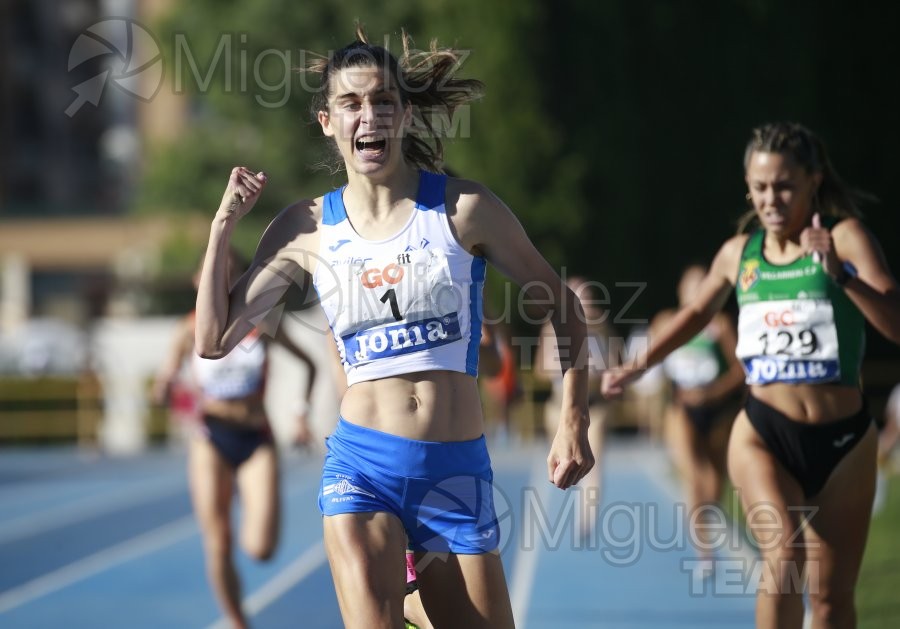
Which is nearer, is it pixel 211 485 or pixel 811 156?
pixel 811 156

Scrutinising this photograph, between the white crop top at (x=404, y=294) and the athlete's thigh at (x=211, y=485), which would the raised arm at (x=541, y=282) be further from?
the athlete's thigh at (x=211, y=485)

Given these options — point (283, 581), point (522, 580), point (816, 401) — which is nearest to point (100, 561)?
point (283, 581)

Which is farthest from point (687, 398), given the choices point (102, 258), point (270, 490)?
point (102, 258)

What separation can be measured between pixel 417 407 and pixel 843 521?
1.99 meters

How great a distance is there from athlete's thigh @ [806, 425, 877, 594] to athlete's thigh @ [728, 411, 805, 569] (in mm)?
67

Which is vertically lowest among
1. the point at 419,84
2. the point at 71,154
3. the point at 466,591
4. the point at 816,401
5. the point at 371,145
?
the point at 466,591

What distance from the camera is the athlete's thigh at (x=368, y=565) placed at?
3908 mm

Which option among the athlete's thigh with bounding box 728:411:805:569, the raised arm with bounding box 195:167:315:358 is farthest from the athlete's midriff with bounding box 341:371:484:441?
the athlete's thigh with bounding box 728:411:805:569

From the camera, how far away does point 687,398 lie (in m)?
10.7

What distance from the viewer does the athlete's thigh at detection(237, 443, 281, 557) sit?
7.57 m

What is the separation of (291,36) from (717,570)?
2567 cm

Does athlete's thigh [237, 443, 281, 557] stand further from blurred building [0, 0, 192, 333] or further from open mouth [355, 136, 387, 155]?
blurred building [0, 0, 192, 333]

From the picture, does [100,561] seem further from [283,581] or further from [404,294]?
[404,294]

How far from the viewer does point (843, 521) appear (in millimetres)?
5184
